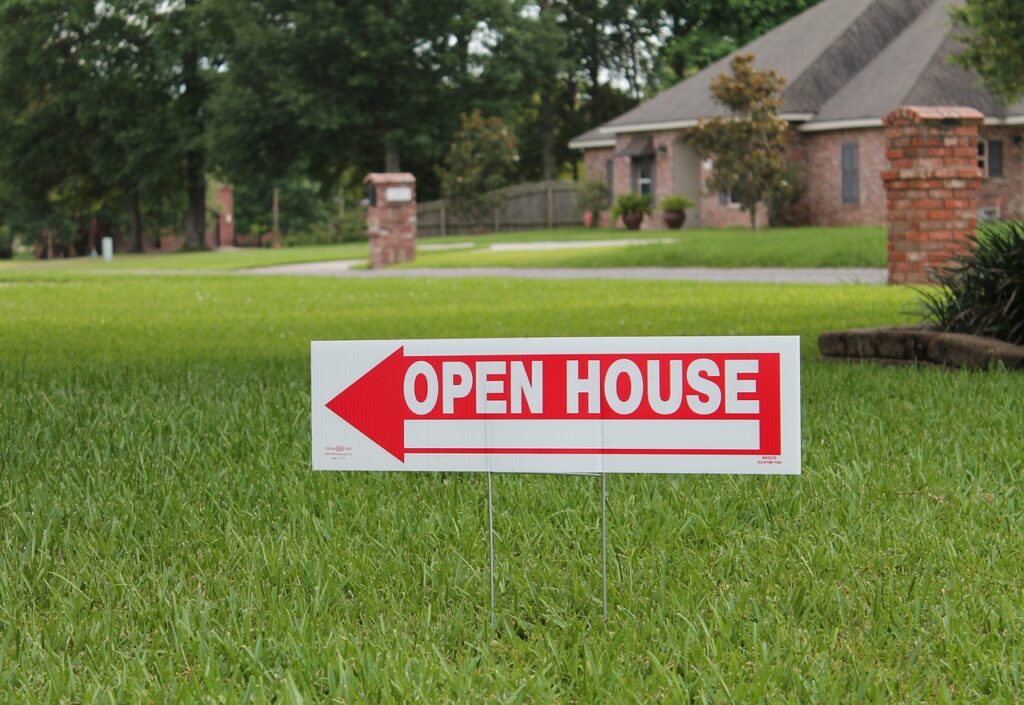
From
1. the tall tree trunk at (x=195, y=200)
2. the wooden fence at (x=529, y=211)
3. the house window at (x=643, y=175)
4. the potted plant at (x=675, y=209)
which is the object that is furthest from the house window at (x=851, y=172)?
the tall tree trunk at (x=195, y=200)

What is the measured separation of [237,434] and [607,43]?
56708mm

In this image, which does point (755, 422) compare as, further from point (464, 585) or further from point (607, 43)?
point (607, 43)

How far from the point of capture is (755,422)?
11.5 feet

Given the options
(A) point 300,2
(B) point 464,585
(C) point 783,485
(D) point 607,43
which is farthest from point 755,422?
(D) point 607,43

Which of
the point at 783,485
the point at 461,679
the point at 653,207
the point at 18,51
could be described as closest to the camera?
the point at 461,679

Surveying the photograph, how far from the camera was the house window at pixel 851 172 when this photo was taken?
40.0 meters

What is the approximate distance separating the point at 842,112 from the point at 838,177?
5.63 feet

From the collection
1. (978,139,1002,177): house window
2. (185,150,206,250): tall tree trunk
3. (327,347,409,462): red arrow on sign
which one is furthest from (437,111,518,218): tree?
(327,347,409,462): red arrow on sign

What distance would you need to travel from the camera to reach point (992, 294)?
→ 32.9ft

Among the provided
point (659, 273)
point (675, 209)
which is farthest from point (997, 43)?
point (675, 209)

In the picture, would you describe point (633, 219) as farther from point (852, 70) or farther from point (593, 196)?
point (852, 70)

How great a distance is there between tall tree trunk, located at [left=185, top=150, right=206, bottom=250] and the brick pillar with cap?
29.4 m

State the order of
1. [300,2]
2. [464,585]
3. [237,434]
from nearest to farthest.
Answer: [464,585] < [237,434] < [300,2]

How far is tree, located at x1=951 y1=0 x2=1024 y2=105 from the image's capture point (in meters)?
21.2
